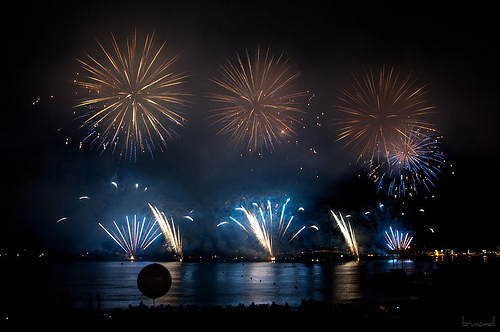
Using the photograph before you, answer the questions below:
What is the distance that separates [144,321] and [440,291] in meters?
33.4

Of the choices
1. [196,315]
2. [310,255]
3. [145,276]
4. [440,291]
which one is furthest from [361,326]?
[310,255]

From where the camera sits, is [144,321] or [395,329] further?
[144,321]

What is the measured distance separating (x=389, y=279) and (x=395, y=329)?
169ft

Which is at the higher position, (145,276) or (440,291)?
(145,276)

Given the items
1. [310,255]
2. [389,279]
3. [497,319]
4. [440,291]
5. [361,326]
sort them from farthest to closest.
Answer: [310,255] < [389,279] < [440,291] < [497,319] < [361,326]

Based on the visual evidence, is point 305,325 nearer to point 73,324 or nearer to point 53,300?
point 73,324

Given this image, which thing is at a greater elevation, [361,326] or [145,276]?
[145,276]

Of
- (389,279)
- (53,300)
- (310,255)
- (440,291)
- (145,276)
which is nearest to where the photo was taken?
(145,276)

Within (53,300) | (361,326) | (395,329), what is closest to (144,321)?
(361,326)

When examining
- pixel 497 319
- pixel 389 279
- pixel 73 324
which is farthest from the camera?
pixel 389 279

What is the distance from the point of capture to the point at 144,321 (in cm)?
1769

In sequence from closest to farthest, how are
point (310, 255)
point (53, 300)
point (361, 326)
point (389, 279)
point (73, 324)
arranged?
point (361, 326) → point (73, 324) → point (53, 300) → point (389, 279) → point (310, 255)

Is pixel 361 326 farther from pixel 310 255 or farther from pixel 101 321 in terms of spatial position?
pixel 310 255

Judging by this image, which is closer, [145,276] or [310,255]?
[145,276]
